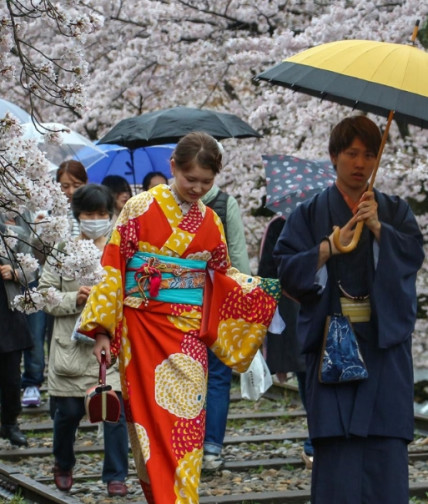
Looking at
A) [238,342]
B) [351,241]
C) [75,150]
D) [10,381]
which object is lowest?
[10,381]

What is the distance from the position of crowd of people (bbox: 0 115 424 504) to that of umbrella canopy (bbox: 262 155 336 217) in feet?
4.95

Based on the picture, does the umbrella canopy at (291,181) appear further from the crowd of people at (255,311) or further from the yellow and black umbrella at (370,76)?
the yellow and black umbrella at (370,76)

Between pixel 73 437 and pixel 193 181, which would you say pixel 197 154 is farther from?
pixel 73 437

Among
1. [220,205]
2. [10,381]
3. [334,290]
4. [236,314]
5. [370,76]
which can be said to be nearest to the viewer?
[370,76]

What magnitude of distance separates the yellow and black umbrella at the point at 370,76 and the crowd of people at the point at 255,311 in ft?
0.66

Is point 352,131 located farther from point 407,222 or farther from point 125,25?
point 125,25

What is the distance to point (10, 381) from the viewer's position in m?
8.24

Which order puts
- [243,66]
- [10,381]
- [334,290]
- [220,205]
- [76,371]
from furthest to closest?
[243,66] < [10,381] < [220,205] < [76,371] < [334,290]

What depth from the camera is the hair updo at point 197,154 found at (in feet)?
17.9

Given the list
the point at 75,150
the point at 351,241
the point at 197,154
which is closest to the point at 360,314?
the point at 351,241

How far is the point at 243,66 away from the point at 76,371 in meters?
7.72

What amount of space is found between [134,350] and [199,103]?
10.9 meters

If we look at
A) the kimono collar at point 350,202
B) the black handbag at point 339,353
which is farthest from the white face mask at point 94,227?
the black handbag at point 339,353

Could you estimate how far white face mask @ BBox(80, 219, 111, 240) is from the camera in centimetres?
694
